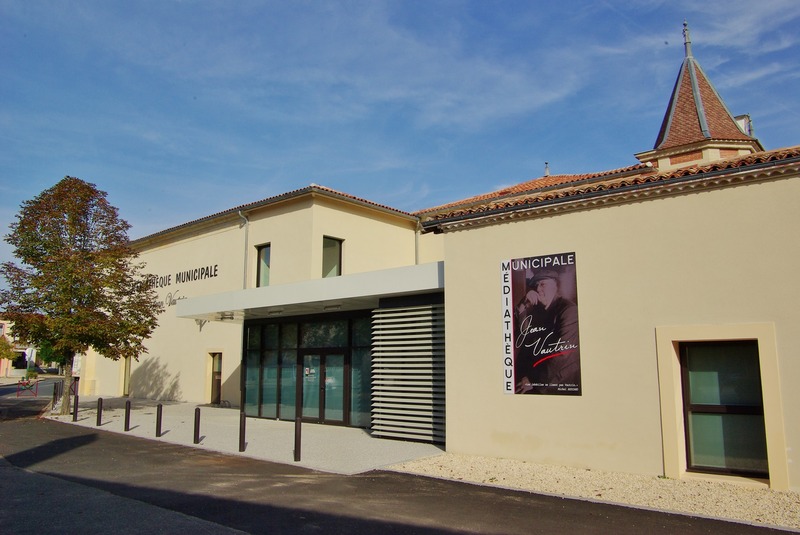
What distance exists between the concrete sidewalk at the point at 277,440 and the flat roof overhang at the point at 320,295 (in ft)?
10.2

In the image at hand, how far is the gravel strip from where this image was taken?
713cm

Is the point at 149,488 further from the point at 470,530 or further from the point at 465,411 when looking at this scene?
the point at 465,411

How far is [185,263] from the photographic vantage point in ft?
83.1

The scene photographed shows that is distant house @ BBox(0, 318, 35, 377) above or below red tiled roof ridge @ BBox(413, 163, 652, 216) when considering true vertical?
below

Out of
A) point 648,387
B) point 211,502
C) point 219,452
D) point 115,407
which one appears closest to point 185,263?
point 115,407

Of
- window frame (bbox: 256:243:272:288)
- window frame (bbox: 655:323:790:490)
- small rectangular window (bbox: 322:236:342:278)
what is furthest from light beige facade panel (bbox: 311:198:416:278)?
window frame (bbox: 655:323:790:490)

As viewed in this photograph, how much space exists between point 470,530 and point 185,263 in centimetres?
2145

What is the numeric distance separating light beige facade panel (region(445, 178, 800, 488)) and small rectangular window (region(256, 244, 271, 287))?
37.8 feet

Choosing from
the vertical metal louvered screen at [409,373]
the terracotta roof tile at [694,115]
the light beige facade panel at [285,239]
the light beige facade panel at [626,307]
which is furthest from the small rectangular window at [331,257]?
the terracotta roof tile at [694,115]

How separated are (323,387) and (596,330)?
28.7 ft

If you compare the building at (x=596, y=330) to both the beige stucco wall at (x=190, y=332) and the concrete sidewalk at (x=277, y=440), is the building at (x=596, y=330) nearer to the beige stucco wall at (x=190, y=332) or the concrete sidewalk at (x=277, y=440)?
the concrete sidewalk at (x=277, y=440)

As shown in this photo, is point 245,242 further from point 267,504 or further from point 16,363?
point 16,363

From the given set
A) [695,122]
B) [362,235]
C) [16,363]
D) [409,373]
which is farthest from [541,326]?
[16,363]

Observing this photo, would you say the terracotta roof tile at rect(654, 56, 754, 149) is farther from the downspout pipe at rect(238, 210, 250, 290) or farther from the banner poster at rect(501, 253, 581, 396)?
the downspout pipe at rect(238, 210, 250, 290)
